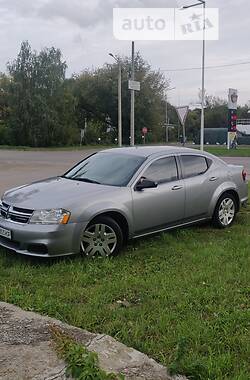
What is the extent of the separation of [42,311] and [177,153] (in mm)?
3556

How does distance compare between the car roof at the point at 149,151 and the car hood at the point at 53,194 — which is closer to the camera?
the car hood at the point at 53,194

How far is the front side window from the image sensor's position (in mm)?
6000

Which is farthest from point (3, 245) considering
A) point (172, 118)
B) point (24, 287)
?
point (172, 118)

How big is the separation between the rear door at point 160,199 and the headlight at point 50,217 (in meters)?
1.03

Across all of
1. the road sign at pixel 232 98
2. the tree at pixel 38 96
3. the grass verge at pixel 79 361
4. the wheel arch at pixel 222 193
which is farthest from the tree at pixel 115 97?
the grass verge at pixel 79 361

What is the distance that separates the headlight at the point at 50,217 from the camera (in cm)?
495

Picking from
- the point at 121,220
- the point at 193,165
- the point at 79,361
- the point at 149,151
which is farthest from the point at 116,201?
the point at 79,361

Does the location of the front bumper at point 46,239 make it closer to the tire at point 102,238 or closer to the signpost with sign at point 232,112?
the tire at point 102,238

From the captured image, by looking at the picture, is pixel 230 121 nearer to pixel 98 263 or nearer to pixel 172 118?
pixel 98 263

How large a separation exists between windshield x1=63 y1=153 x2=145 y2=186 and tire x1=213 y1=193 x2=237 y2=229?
5.41 feet

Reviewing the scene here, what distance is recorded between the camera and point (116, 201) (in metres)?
5.37

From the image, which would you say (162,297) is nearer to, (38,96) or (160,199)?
(160,199)

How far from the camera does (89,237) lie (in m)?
5.21

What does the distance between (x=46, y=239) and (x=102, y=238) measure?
0.75m
